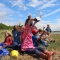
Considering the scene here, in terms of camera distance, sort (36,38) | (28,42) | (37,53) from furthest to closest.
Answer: (36,38) → (28,42) → (37,53)

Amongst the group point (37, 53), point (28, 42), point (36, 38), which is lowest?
point (37, 53)

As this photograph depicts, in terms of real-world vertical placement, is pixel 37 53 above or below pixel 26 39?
below

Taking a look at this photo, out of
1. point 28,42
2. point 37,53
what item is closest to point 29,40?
point 28,42

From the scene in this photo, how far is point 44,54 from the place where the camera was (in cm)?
762

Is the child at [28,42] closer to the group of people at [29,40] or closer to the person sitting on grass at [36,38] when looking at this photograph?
the group of people at [29,40]

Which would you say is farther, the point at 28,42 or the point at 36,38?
the point at 36,38

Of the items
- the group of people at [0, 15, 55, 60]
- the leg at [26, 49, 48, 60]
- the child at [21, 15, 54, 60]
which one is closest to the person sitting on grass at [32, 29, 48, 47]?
the group of people at [0, 15, 55, 60]

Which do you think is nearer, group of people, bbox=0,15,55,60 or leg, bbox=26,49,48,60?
leg, bbox=26,49,48,60

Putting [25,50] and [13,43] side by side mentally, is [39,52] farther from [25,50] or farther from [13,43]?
[13,43]

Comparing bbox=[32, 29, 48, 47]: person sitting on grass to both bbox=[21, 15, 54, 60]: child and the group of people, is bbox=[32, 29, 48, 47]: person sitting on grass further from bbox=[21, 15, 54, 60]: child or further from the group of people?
bbox=[21, 15, 54, 60]: child

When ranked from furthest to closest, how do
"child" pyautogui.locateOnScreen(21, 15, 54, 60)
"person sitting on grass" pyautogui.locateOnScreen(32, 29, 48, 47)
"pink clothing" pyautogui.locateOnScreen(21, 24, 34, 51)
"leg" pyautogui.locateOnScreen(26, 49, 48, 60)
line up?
"person sitting on grass" pyautogui.locateOnScreen(32, 29, 48, 47) → "pink clothing" pyautogui.locateOnScreen(21, 24, 34, 51) → "child" pyautogui.locateOnScreen(21, 15, 54, 60) → "leg" pyautogui.locateOnScreen(26, 49, 48, 60)

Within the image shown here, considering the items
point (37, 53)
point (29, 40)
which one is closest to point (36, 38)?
point (29, 40)

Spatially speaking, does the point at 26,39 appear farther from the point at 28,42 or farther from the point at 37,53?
the point at 37,53

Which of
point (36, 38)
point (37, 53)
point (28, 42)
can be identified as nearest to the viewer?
point (37, 53)
